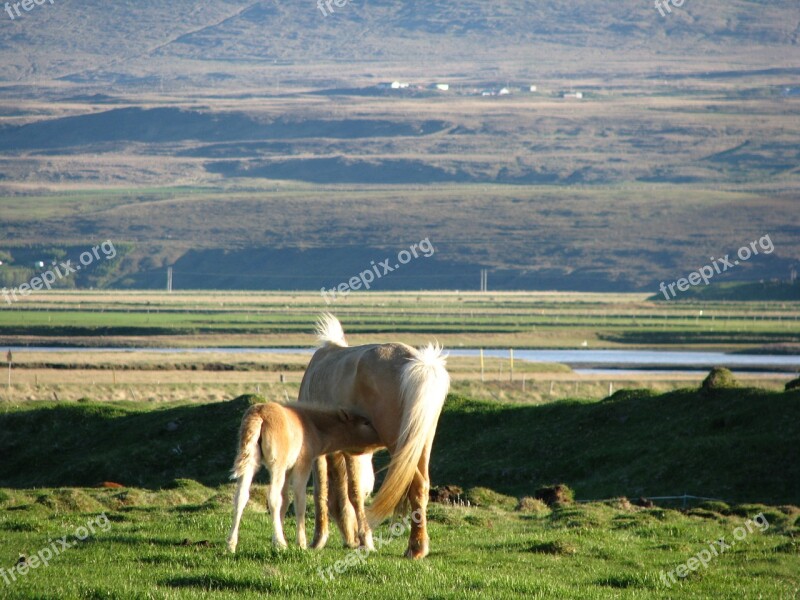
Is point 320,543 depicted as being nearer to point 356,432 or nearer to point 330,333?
point 356,432

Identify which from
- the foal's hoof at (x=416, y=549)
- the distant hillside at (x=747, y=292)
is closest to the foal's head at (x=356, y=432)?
the foal's hoof at (x=416, y=549)

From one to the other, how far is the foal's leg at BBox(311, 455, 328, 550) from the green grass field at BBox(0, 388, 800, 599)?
0.19m

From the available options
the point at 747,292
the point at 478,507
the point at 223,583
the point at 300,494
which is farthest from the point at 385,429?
the point at 747,292

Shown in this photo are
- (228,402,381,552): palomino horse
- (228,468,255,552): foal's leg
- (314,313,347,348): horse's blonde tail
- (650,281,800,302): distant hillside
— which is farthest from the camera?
(650,281,800,302): distant hillside

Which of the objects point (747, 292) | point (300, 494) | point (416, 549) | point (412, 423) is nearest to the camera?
point (300, 494)

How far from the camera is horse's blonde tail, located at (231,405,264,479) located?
11820 mm

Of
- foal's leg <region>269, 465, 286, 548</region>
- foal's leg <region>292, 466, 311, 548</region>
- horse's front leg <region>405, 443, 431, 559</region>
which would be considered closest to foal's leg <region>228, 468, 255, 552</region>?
foal's leg <region>269, 465, 286, 548</region>

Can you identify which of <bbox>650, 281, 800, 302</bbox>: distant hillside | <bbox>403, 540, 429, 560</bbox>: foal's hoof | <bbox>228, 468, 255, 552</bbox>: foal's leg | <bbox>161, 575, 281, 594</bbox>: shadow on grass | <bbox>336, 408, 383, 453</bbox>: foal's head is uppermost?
<bbox>336, 408, 383, 453</bbox>: foal's head

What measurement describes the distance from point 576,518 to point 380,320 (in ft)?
226

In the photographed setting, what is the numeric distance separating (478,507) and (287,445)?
8319 mm

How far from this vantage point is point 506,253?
148625 mm

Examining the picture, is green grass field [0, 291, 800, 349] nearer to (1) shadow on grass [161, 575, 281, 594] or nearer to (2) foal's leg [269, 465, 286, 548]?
(2) foal's leg [269, 465, 286, 548]

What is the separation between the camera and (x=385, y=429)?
1286 cm

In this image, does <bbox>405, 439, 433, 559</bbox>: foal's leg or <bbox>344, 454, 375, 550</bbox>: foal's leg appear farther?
<bbox>344, 454, 375, 550</bbox>: foal's leg
